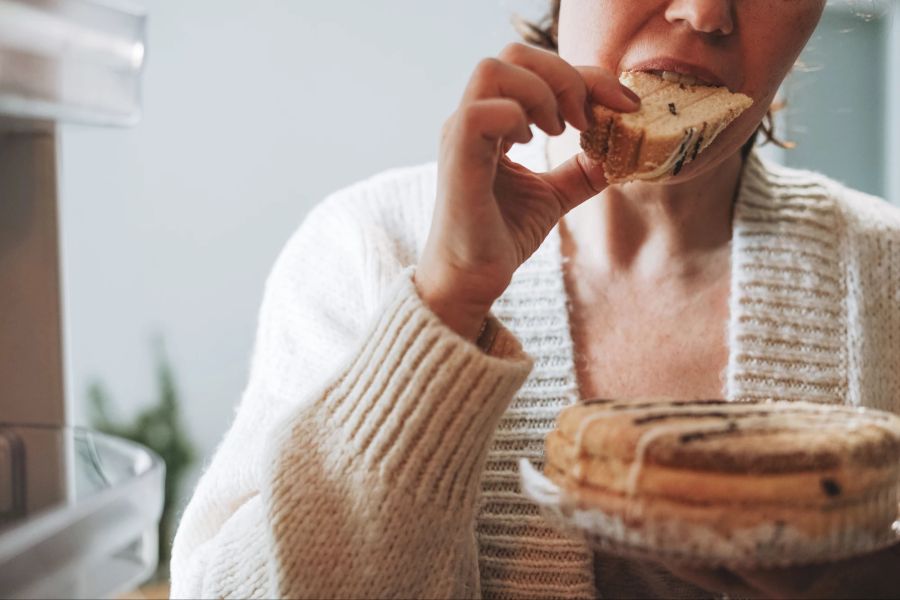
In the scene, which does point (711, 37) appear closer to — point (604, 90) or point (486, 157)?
point (604, 90)

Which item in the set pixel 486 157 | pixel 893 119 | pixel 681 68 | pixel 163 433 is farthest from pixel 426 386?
pixel 893 119

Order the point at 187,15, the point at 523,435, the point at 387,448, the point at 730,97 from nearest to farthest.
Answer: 1. the point at 387,448
2. the point at 730,97
3. the point at 523,435
4. the point at 187,15

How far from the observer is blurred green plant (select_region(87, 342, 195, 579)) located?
7.15 feet

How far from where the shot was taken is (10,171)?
1117 millimetres

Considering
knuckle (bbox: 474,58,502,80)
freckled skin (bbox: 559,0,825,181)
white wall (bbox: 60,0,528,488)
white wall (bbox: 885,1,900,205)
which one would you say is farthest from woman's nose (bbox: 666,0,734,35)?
white wall (bbox: 885,1,900,205)

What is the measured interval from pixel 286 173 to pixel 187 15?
0.47 metres

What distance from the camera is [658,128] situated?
29.8 inches

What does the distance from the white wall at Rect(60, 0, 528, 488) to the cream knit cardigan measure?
1108mm

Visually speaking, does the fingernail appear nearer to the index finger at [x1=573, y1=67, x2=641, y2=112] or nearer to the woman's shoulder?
the index finger at [x1=573, y1=67, x2=641, y2=112]

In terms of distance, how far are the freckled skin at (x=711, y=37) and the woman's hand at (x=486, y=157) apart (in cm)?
11

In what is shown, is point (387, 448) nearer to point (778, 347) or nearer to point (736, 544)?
point (736, 544)

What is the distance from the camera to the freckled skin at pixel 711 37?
830 millimetres

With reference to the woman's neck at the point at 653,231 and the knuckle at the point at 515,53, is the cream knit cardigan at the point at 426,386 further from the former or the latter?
the knuckle at the point at 515,53

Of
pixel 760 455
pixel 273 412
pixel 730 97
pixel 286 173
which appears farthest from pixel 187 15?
pixel 760 455
